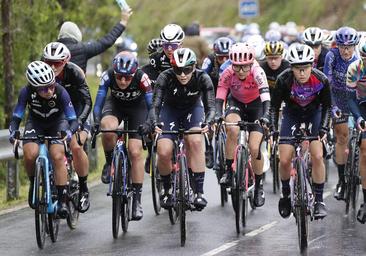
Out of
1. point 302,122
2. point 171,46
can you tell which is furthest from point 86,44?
point 302,122

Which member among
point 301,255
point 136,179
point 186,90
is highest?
point 186,90

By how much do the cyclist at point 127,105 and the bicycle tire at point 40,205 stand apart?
1167 millimetres

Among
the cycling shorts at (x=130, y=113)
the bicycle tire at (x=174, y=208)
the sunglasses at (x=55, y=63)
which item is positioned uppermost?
the sunglasses at (x=55, y=63)

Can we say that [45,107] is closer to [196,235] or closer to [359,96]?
[196,235]

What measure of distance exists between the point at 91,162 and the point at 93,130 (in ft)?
20.9

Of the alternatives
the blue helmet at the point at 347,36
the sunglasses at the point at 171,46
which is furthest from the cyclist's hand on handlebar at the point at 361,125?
the sunglasses at the point at 171,46

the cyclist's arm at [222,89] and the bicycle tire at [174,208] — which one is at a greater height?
the cyclist's arm at [222,89]

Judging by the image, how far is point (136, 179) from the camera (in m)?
13.4

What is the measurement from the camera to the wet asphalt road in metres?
12.1

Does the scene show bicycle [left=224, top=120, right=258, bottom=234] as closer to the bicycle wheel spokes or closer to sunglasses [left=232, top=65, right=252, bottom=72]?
sunglasses [left=232, top=65, right=252, bottom=72]

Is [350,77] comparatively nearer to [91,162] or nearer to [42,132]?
[42,132]

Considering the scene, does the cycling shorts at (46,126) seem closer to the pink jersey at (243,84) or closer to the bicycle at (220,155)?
the pink jersey at (243,84)

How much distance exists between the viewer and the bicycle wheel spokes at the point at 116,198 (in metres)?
12.8

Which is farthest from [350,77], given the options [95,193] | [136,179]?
[95,193]
